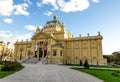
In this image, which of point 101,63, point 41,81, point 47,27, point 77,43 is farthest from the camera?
point 47,27

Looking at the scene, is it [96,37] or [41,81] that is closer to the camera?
[41,81]

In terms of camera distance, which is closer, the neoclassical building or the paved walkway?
the paved walkway

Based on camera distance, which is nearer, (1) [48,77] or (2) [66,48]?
(1) [48,77]

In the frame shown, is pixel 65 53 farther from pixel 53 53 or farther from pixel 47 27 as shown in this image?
pixel 47 27

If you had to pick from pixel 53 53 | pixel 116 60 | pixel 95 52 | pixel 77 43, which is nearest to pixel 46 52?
pixel 53 53

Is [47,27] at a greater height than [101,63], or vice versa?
[47,27]

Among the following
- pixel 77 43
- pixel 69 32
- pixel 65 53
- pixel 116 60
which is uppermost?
pixel 69 32

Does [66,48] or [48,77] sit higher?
[66,48]

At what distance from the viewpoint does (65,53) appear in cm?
4691

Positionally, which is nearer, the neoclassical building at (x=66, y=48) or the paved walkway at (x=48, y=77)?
the paved walkway at (x=48, y=77)

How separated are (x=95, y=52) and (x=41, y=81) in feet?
117

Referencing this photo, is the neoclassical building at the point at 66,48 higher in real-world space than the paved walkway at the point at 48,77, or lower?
higher

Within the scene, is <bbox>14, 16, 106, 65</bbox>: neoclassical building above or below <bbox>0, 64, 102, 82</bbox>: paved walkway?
above

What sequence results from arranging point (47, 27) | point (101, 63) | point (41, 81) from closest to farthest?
point (41, 81) < point (101, 63) < point (47, 27)
